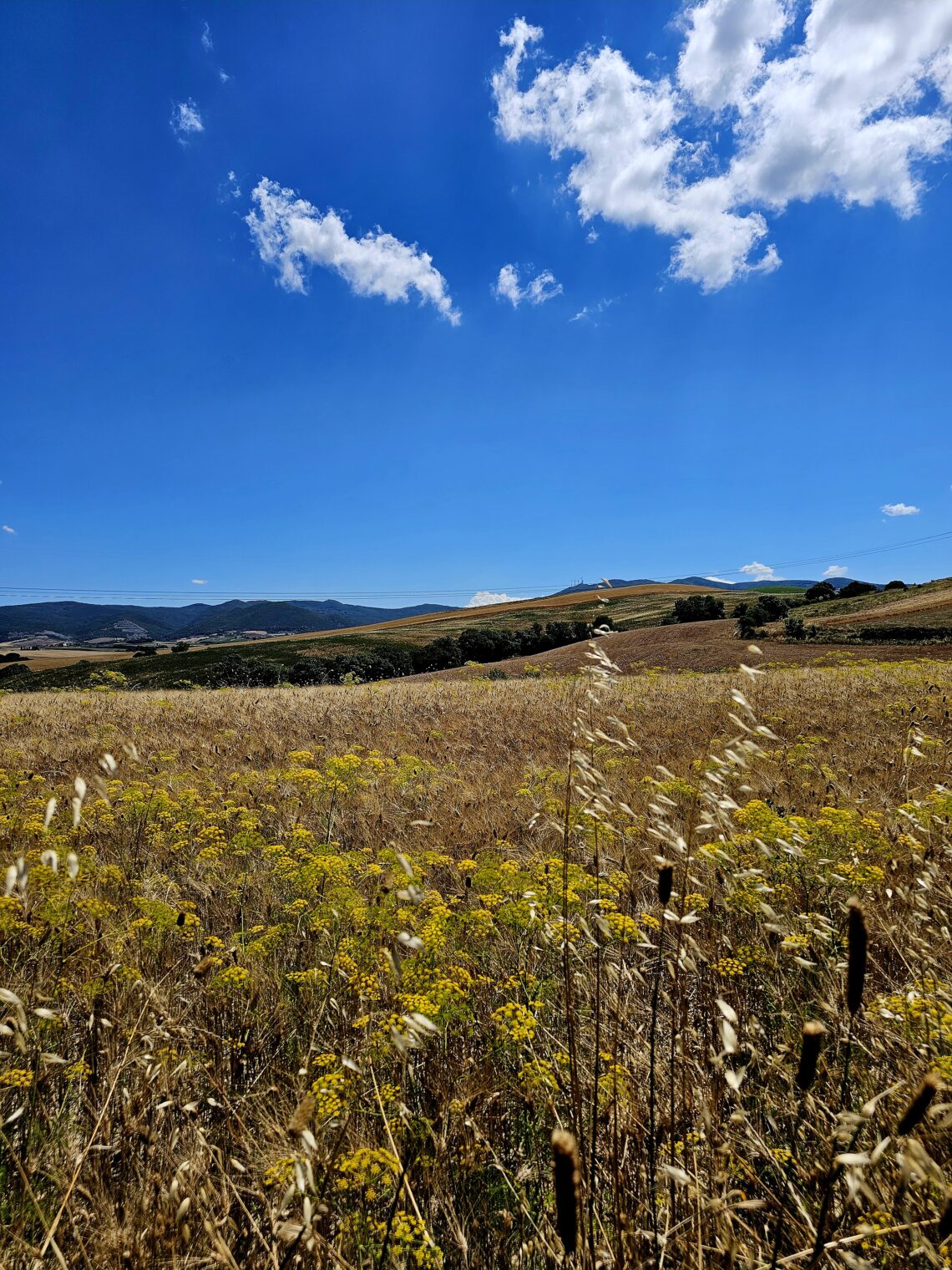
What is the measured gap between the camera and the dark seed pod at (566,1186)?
0.86 metres

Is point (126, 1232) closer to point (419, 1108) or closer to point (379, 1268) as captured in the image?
point (379, 1268)

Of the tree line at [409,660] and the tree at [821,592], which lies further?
the tree at [821,592]

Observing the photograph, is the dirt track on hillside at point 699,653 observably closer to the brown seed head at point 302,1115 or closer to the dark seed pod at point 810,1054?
the dark seed pod at point 810,1054

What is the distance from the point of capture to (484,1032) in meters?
3.30

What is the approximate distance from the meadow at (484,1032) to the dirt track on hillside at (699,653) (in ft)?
68.4

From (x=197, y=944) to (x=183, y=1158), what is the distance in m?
1.97

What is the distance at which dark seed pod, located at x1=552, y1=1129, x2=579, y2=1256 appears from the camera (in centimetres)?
86

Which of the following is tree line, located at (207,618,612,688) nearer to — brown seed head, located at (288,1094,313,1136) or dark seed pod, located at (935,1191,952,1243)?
brown seed head, located at (288,1094,313,1136)

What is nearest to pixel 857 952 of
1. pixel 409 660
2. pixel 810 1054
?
pixel 810 1054

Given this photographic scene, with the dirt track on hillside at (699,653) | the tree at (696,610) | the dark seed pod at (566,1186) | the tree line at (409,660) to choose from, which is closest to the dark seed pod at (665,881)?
the dark seed pod at (566,1186)

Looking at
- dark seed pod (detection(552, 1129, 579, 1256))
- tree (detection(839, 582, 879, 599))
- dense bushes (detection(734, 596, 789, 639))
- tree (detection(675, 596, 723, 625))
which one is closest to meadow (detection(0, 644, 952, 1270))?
dark seed pod (detection(552, 1129, 579, 1256))

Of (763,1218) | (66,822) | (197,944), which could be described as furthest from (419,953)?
(66,822)

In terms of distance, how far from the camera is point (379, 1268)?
1.74 metres

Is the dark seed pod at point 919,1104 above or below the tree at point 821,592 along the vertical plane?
below
